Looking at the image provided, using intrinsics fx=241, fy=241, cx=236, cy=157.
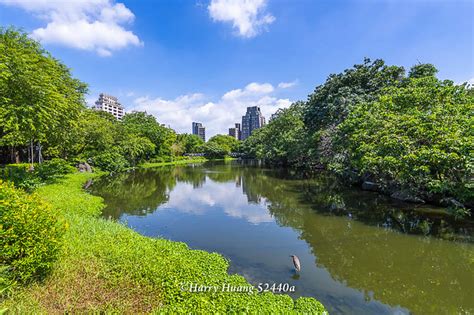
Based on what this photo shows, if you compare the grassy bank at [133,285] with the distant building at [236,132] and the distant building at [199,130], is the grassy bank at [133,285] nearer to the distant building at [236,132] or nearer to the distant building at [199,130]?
the distant building at [236,132]

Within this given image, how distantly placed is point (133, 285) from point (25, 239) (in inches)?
88.3

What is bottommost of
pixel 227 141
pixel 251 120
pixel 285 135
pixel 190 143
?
pixel 285 135

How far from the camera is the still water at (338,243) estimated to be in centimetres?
630

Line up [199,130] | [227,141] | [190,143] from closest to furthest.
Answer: [190,143]
[227,141]
[199,130]

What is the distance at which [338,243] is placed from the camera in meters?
9.71

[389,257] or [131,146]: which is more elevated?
[131,146]

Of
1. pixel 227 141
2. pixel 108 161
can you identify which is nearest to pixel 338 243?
pixel 108 161

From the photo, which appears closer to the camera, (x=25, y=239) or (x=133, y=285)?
(x=25, y=239)

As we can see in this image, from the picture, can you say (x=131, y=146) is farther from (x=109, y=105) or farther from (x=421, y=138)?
(x=109, y=105)

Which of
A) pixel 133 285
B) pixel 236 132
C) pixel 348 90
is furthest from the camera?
pixel 236 132

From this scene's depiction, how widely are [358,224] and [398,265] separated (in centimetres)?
425

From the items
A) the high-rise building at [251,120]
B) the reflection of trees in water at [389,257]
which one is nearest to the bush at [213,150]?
the reflection of trees in water at [389,257]

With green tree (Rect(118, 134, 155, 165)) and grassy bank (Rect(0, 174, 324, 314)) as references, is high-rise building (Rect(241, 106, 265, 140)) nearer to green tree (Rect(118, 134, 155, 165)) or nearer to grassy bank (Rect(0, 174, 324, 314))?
green tree (Rect(118, 134, 155, 165))

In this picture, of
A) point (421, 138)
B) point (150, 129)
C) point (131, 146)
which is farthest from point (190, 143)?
point (421, 138)
